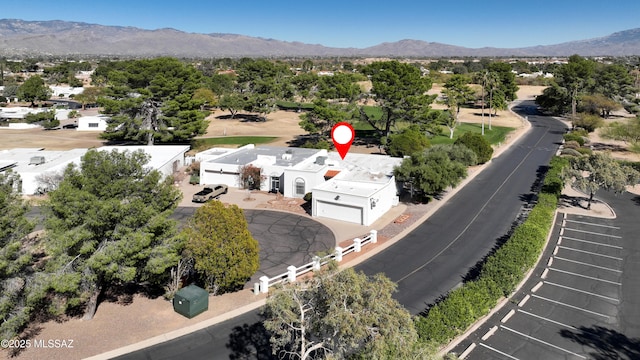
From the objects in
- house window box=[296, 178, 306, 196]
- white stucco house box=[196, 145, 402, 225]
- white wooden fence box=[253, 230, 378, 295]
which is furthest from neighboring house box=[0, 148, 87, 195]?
white wooden fence box=[253, 230, 378, 295]

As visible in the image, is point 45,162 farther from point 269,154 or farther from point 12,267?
point 12,267

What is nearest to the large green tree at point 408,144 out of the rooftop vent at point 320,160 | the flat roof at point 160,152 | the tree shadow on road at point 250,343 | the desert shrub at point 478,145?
the desert shrub at point 478,145

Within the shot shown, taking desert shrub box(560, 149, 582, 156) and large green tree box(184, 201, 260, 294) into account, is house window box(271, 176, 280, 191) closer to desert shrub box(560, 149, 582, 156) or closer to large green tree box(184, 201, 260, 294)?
large green tree box(184, 201, 260, 294)

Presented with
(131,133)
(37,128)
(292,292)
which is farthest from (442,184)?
(37,128)

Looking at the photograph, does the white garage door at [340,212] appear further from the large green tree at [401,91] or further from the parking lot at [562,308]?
the large green tree at [401,91]

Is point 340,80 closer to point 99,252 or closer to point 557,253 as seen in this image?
point 557,253
